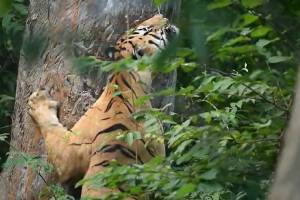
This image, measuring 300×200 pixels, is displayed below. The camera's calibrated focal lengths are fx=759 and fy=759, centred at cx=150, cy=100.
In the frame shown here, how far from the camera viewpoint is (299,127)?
1.20 metres

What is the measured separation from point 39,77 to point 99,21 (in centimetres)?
53

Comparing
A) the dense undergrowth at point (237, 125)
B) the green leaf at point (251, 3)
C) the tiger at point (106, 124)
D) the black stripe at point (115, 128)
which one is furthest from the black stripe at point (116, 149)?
the green leaf at point (251, 3)

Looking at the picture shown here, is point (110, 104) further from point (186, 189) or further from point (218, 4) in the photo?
point (218, 4)

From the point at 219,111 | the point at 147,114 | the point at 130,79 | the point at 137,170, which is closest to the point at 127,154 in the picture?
the point at 130,79

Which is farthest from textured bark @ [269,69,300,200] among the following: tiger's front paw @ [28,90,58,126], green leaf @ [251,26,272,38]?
tiger's front paw @ [28,90,58,126]

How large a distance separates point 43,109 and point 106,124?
0.43 meters

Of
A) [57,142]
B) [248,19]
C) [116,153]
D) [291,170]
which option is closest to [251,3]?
[248,19]

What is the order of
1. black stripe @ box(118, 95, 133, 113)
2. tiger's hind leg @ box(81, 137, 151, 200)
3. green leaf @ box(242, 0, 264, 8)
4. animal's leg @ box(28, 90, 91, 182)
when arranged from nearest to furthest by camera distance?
green leaf @ box(242, 0, 264, 8), tiger's hind leg @ box(81, 137, 151, 200), animal's leg @ box(28, 90, 91, 182), black stripe @ box(118, 95, 133, 113)

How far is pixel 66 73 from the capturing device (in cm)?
461

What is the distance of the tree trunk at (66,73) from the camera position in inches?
179

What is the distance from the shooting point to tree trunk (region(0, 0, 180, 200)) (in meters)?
4.54

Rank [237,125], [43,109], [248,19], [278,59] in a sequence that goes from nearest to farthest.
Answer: [248,19], [278,59], [237,125], [43,109]

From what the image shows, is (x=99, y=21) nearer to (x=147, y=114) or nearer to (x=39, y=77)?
(x=39, y=77)

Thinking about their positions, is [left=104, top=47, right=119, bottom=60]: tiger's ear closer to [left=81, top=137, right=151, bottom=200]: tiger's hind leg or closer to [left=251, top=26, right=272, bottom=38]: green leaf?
[left=81, top=137, right=151, bottom=200]: tiger's hind leg
